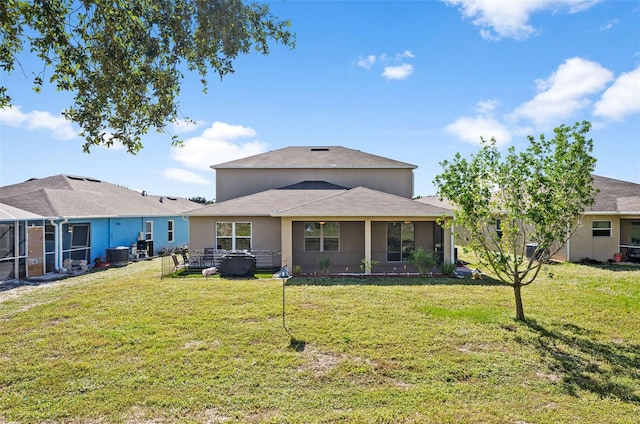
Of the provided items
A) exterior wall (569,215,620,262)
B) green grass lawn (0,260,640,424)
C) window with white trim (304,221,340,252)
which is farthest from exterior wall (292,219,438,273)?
exterior wall (569,215,620,262)

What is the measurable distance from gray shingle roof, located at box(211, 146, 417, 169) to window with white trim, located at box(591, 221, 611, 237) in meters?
10.3

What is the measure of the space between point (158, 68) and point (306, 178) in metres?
17.7

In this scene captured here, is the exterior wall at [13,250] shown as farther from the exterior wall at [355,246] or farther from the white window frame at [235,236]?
the exterior wall at [355,246]

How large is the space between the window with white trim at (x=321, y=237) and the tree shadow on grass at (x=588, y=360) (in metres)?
9.21

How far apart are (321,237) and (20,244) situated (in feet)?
40.0

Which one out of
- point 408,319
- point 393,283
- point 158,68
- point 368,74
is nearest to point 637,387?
point 408,319

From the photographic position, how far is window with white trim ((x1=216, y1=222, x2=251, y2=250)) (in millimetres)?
16812

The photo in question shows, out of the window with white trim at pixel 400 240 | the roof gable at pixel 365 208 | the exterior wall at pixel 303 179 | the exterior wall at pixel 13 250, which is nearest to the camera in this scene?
the exterior wall at pixel 13 250

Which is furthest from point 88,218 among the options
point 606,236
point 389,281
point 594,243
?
point 606,236

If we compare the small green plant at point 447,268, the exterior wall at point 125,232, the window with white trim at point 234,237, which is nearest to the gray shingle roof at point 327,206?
the window with white trim at point 234,237

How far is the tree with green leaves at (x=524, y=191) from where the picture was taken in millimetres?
7859

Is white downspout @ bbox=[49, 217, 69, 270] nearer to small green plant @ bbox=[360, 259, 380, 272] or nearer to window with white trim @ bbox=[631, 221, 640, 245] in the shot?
small green plant @ bbox=[360, 259, 380, 272]

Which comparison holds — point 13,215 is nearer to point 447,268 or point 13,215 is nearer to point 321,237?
point 321,237

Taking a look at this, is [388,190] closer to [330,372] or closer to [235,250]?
[235,250]
